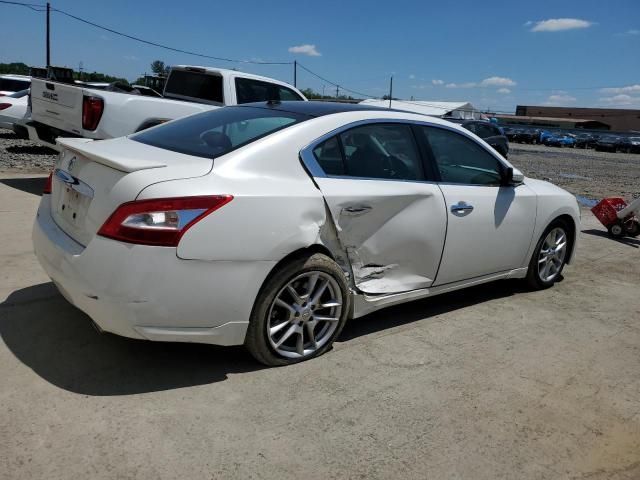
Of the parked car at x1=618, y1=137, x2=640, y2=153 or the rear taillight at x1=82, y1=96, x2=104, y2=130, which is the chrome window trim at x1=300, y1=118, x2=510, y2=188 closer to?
the rear taillight at x1=82, y1=96, x2=104, y2=130

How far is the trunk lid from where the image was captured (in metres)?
2.94

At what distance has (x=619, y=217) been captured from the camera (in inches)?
316

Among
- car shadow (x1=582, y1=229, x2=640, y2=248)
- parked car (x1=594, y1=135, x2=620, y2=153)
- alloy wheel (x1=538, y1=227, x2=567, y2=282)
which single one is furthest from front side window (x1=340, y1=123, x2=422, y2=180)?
parked car (x1=594, y1=135, x2=620, y2=153)

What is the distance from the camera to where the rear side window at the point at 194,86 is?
8930mm

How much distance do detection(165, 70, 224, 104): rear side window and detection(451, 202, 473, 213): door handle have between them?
18.3 feet

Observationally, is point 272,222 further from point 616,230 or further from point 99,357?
point 616,230

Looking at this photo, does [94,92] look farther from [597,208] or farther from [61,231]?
[597,208]

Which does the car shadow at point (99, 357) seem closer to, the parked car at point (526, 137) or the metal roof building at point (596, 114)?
the parked car at point (526, 137)

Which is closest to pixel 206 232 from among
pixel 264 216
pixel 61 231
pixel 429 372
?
pixel 264 216

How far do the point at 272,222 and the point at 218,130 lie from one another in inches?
38.4

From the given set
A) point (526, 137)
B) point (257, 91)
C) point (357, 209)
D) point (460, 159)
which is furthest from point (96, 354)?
point (526, 137)

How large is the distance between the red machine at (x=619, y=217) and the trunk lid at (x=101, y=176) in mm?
6787

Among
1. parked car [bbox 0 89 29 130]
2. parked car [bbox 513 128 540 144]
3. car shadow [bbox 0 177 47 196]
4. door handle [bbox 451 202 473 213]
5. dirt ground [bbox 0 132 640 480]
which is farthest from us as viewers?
parked car [bbox 513 128 540 144]

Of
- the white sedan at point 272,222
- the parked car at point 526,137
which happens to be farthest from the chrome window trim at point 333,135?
the parked car at point 526,137
